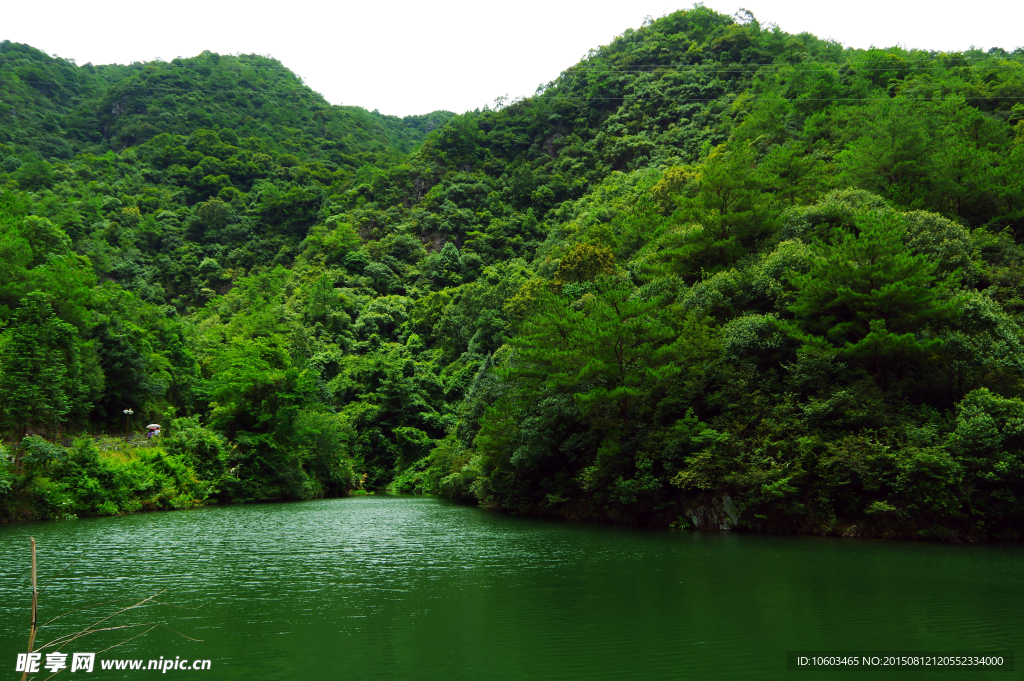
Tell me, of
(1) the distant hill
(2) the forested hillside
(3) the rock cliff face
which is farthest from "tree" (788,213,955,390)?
(1) the distant hill

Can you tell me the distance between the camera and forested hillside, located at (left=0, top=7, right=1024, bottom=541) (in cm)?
2466

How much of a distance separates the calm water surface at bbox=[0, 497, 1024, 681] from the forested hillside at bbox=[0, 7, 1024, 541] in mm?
4455

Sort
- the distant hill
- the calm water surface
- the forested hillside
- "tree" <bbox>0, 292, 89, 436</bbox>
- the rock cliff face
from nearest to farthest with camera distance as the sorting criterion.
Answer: the calm water surface, the forested hillside, the rock cliff face, "tree" <bbox>0, 292, 89, 436</bbox>, the distant hill

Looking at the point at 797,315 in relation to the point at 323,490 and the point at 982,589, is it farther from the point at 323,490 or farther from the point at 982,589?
the point at 323,490

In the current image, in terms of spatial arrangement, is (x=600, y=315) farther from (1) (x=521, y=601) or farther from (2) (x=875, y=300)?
(1) (x=521, y=601)

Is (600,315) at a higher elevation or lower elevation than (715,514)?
higher

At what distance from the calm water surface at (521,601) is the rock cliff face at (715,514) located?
105 inches

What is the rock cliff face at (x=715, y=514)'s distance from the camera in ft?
87.7

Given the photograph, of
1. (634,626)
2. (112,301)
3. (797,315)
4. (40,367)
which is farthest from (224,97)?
(634,626)

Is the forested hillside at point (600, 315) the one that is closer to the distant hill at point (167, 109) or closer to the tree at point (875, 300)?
the tree at point (875, 300)

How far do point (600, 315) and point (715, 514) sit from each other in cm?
1060

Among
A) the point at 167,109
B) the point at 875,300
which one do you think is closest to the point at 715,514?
the point at 875,300

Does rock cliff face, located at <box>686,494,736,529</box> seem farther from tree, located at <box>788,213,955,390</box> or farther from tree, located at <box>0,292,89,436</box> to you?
tree, located at <box>0,292,89,436</box>

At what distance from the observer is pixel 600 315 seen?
102ft
